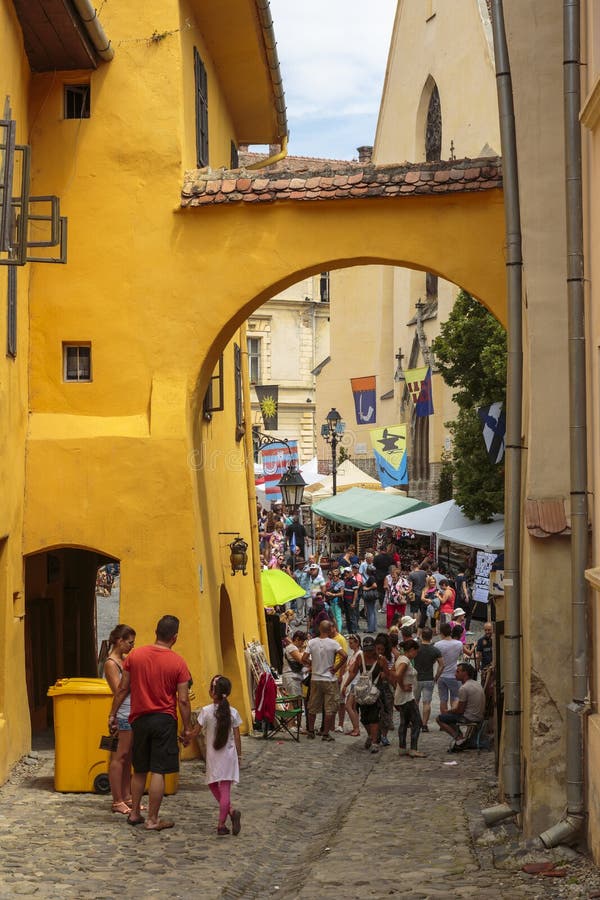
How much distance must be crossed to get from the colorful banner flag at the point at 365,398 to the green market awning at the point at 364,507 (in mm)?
5374

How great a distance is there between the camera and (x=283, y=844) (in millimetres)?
11695

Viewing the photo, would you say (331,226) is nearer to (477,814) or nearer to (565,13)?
(565,13)

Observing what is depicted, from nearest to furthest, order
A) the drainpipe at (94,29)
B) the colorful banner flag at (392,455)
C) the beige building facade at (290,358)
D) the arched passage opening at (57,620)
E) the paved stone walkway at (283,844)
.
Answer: the paved stone walkway at (283,844) < the drainpipe at (94,29) < the arched passage opening at (57,620) < the colorful banner flag at (392,455) < the beige building facade at (290,358)

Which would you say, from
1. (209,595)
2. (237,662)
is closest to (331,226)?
(209,595)

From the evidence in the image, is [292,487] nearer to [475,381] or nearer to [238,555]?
[475,381]

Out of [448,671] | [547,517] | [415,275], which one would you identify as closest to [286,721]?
[448,671]

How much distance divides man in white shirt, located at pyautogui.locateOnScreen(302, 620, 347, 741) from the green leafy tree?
1166 cm

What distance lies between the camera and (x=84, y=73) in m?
15.6

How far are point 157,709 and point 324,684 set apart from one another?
7299 mm

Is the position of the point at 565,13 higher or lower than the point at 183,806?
higher

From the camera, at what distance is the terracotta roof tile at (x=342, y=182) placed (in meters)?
15.0

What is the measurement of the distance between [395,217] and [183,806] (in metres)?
6.67

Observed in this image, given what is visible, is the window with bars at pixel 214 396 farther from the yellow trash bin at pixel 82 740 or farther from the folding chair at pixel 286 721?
the yellow trash bin at pixel 82 740

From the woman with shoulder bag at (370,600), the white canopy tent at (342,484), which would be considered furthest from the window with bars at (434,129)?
the woman with shoulder bag at (370,600)
